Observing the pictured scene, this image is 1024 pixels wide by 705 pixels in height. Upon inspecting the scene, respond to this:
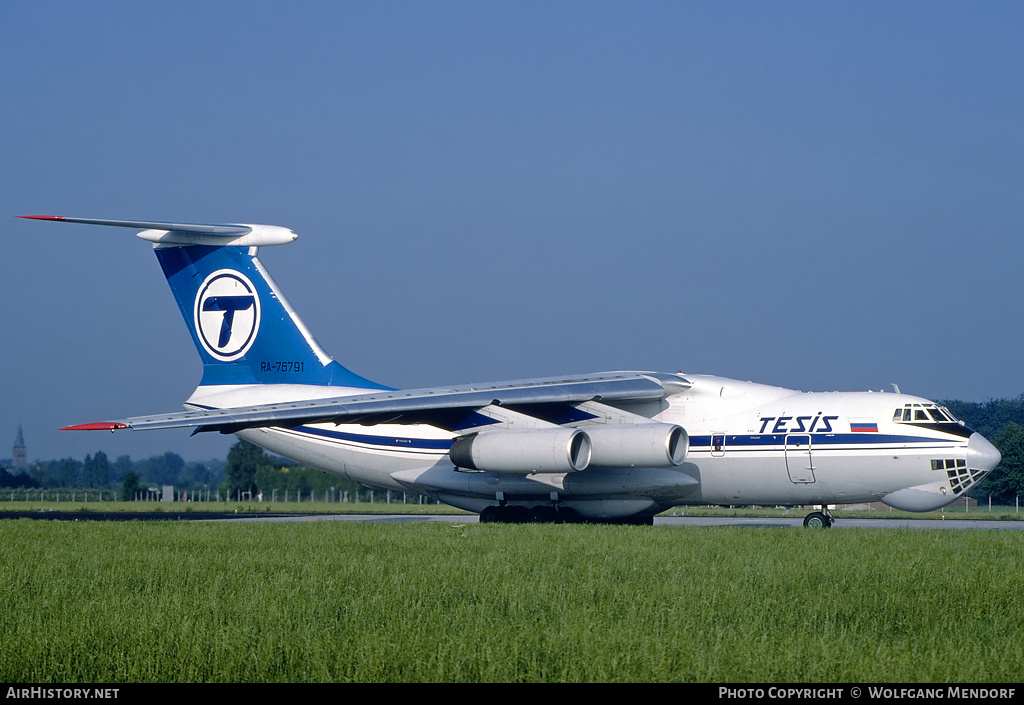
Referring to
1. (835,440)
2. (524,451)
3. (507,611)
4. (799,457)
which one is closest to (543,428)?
(524,451)

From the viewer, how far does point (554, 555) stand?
9102mm

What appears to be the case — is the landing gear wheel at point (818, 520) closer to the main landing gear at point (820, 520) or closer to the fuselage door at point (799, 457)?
the main landing gear at point (820, 520)

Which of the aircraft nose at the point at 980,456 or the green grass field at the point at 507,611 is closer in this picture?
the green grass field at the point at 507,611

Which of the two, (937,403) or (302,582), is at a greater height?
(937,403)

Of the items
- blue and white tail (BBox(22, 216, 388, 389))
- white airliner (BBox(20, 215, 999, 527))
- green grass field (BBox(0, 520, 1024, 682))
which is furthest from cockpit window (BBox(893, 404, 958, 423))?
blue and white tail (BBox(22, 216, 388, 389))

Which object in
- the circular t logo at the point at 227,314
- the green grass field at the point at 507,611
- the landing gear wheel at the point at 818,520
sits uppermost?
the circular t logo at the point at 227,314

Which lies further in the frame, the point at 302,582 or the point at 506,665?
the point at 302,582

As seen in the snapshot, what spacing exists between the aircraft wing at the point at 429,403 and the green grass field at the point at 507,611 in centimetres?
388

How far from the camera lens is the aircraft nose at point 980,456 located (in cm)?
1369

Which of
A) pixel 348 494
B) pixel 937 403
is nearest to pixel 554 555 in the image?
pixel 937 403

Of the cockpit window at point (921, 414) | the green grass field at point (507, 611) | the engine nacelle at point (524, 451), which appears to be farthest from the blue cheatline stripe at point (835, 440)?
the green grass field at point (507, 611)

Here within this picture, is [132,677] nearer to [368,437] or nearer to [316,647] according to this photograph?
[316,647]

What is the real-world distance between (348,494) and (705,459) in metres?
23.9

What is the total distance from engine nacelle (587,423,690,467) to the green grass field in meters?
3.77
